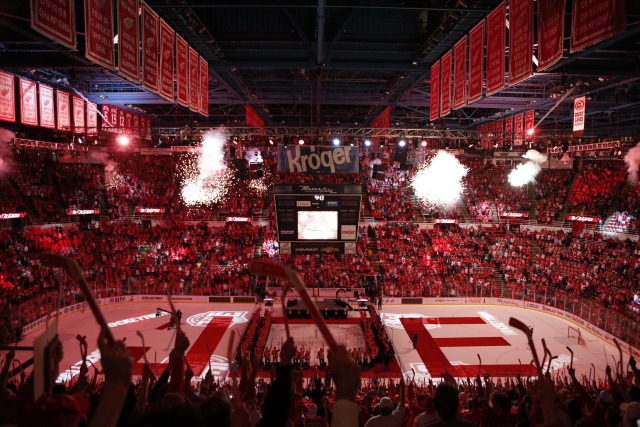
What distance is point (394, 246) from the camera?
31250 millimetres

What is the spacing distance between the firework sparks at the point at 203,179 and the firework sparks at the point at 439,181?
54.4 ft

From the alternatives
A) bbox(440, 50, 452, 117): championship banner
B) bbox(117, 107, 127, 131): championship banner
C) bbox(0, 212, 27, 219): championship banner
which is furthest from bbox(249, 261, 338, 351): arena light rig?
bbox(117, 107, 127, 131): championship banner

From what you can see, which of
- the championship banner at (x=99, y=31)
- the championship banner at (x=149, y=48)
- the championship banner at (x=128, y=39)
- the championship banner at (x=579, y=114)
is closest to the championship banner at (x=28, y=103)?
the championship banner at (x=149, y=48)

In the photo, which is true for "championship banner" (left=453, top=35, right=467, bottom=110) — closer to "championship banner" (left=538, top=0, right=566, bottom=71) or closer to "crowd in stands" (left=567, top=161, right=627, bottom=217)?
"championship banner" (left=538, top=0, right=566, bottom=71)

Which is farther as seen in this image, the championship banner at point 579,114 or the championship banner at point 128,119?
the championship banner at point 128,119

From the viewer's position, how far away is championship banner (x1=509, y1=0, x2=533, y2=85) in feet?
39.6

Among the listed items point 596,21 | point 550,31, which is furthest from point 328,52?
point 596,21

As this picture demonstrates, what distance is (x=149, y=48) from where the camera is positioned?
13.7 meters

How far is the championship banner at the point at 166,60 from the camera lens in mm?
14570

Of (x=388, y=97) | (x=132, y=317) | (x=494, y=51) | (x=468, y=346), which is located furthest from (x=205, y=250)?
(x=494, y=51)

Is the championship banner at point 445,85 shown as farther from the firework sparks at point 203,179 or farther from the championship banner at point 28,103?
the firework sparks at point 203,179

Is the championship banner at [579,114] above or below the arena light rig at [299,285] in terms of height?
above

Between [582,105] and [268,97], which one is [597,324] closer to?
[582,105]

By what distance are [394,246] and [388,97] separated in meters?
10.5
